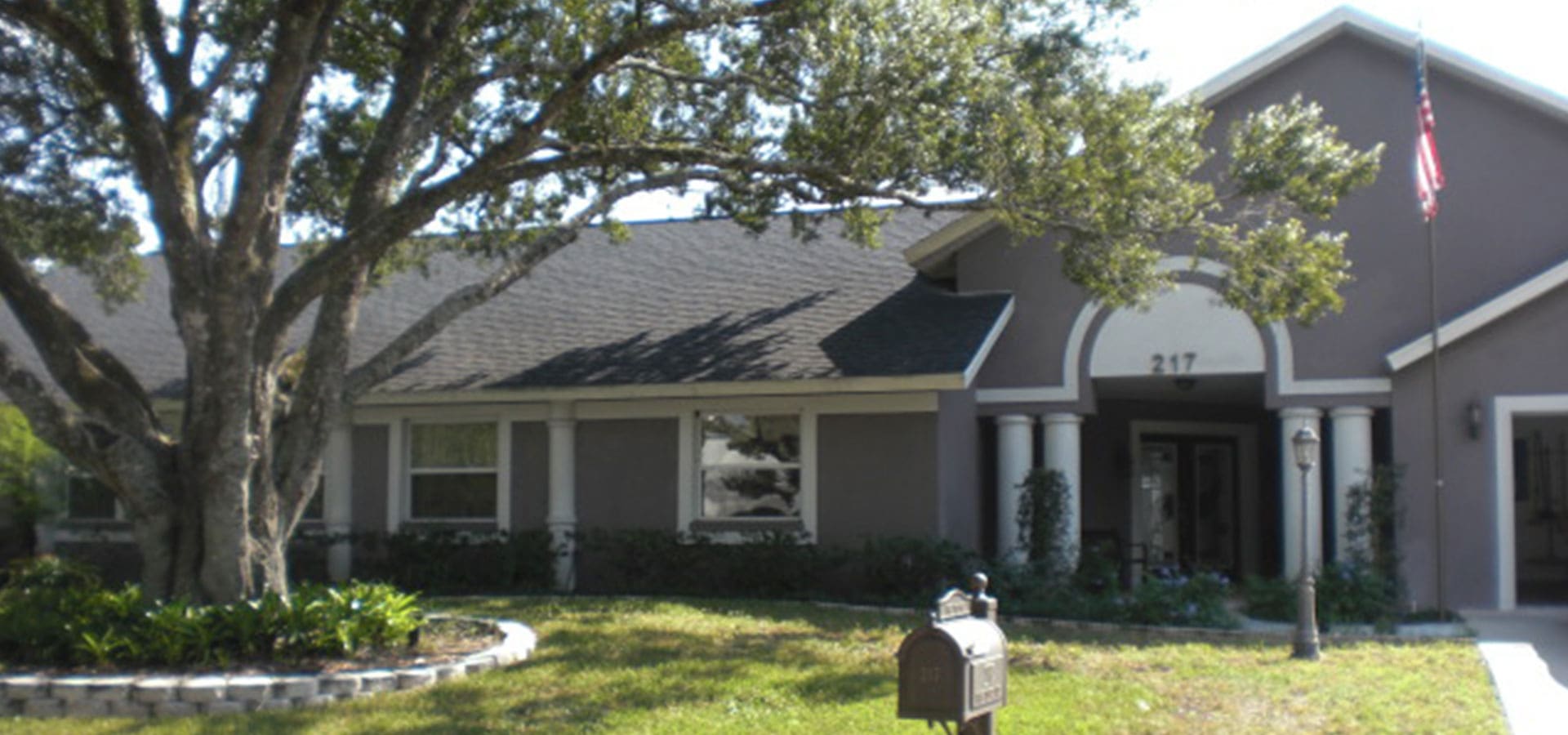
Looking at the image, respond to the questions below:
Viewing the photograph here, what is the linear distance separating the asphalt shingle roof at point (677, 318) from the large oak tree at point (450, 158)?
60.9 inches

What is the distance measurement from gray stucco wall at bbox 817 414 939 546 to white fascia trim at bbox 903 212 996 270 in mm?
1983

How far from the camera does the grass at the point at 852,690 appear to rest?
9445 mm

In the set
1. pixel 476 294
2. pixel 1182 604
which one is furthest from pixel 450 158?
pixel 1182 604

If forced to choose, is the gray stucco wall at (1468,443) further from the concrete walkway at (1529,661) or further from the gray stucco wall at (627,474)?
the gray stucco wall at (627,474)

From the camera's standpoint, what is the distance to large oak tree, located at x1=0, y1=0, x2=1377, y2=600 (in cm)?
1167

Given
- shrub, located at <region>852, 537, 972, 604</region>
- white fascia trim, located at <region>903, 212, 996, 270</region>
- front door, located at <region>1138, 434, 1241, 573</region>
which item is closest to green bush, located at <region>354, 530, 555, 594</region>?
shrub, located at <region>852, 537, 972, 604</region>

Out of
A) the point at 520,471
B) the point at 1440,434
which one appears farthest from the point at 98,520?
the point at 1440,434

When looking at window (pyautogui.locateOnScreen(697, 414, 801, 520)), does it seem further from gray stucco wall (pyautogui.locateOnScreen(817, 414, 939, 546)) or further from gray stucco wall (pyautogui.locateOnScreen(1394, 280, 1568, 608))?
gray stucco wall (pyautogui.locateOnScreen(1394, 280, 1568, 608))

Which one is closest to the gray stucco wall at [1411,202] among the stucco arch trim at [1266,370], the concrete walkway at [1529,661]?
the stucco arch trim at [1266,370]

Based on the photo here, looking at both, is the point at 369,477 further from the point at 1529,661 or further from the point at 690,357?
the point at 1529,661

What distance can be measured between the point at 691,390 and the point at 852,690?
6664mm

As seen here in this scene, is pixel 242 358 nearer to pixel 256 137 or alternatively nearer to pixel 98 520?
pixel 256 137

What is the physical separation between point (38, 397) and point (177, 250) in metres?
1.49

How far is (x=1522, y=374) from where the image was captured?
14.8m
